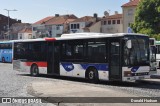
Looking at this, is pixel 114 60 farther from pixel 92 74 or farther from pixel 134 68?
pixel 92 74

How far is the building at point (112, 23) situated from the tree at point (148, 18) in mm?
46167

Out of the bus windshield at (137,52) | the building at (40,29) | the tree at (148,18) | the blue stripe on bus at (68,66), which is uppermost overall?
the building at (40,29)

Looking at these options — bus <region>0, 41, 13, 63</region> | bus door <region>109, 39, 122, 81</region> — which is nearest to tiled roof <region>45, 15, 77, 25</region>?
bus <region>0, 41, 13, 63</region>

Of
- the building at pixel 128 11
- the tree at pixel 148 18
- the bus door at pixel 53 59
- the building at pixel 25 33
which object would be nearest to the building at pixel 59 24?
the building at pixel 25 33

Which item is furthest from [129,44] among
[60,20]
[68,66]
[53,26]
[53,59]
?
[53,26]

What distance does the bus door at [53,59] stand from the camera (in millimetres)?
25125

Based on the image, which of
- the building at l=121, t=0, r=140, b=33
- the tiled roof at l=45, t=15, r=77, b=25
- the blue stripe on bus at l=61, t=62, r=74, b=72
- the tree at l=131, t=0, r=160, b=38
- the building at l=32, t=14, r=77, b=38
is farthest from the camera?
the tiled roof at l=45, t=15, r=77, b=25

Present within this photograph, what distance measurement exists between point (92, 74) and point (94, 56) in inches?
41.2

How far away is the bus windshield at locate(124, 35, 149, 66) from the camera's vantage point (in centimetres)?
1998

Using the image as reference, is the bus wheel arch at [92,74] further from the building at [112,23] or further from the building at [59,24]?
the building at [59,24]

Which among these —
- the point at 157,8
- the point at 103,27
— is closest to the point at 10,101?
the point at 157,8

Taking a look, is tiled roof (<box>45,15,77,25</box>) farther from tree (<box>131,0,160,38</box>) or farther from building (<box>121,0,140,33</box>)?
tree (<box>131,0,160,38</box>)

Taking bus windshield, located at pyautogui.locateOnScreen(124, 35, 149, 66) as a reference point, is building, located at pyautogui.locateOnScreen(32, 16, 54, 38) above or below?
above

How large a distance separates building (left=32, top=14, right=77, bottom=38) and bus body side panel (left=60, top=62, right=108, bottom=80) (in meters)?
90.3
